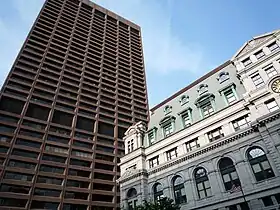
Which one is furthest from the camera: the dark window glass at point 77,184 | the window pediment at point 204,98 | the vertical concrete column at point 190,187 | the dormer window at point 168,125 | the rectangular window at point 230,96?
the dark window glass at point 77,184

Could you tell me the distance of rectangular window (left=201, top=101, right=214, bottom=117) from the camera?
33.6 meters

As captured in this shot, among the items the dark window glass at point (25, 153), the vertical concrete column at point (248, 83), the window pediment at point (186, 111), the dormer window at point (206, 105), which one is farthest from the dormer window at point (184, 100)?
the dark window glass at point (25, 153)

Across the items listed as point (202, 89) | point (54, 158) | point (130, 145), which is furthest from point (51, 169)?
point (202, 89)

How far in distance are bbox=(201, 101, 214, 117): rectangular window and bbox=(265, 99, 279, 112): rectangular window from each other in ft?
24.5

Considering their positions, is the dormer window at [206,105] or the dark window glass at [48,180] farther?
the dark window glass at [48,180]

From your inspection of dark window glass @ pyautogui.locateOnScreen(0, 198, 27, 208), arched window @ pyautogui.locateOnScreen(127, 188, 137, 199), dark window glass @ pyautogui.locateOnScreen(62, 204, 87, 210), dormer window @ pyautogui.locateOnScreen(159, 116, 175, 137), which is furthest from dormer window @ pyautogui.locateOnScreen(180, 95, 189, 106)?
dark window glass @ pyautogui.locateOnScreen(0, 198, 27, 208)

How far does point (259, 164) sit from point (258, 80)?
420 inches

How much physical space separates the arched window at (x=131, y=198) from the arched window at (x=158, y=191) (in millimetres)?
3252

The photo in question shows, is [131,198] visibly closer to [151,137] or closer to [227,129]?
[151,137]

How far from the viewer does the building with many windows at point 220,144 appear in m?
25.7

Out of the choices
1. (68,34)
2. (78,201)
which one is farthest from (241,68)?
(68,34)

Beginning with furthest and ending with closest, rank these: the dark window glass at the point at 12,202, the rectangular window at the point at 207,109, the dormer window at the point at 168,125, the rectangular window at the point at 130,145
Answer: the dark window glass at the point at 12,202, the rectangular window at the point at 130,145, the dormer window at the point at 168,125, the rectangular window at the point at 207,109

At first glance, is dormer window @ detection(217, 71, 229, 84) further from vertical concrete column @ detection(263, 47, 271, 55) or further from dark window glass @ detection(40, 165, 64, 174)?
dark window glass @ detection(40, 165, 64, 174)

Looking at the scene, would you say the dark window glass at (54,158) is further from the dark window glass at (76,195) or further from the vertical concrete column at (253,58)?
the vertical concrete column at (253,58)
